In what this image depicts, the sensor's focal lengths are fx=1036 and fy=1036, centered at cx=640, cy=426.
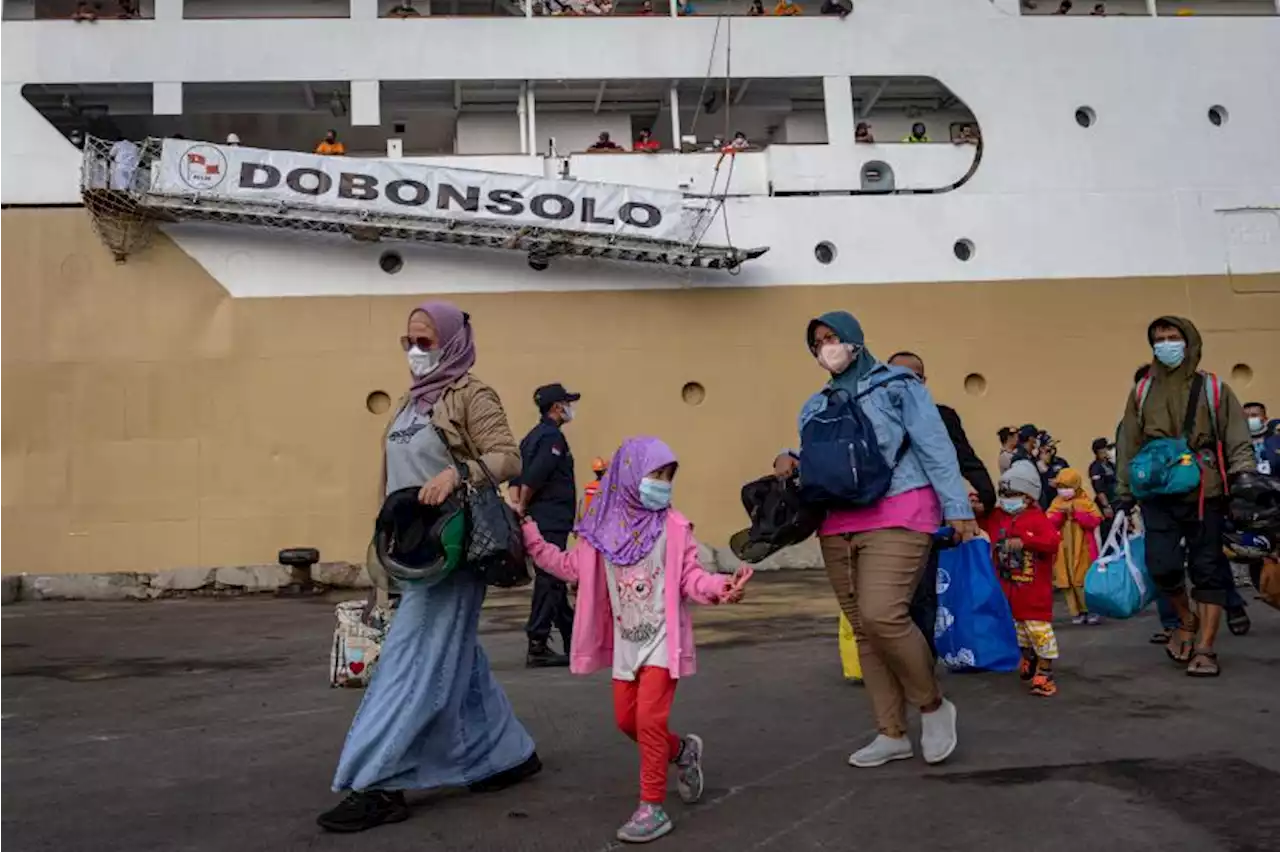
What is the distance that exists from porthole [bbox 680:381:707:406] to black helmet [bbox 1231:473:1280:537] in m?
6.40

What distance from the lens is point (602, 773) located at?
3484 mm

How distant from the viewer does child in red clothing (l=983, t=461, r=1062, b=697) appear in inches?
183

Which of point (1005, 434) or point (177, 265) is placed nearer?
point (1005, 434)

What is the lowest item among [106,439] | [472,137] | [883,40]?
[106,439]

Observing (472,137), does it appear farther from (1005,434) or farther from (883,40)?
(1005,434)

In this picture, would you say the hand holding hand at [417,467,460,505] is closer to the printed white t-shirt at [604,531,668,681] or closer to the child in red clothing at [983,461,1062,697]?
the printed white t-shirt at [604,531,668,681]

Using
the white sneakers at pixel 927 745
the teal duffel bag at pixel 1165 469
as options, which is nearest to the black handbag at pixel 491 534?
the white sneakers at pixel 927 745

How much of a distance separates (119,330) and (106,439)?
1076 millimetres

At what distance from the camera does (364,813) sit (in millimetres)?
2949

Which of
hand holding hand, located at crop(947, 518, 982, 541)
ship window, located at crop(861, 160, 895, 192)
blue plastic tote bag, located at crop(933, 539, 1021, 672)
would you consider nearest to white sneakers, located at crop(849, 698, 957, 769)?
hand holding hand, located at crop(947, 518, 982, 541)

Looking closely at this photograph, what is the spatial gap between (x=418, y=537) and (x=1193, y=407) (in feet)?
12.3

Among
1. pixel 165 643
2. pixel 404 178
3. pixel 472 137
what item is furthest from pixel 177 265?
pixel 165 643

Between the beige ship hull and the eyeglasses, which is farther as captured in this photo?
the beige ship hull

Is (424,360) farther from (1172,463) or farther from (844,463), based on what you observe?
(1172,463)
